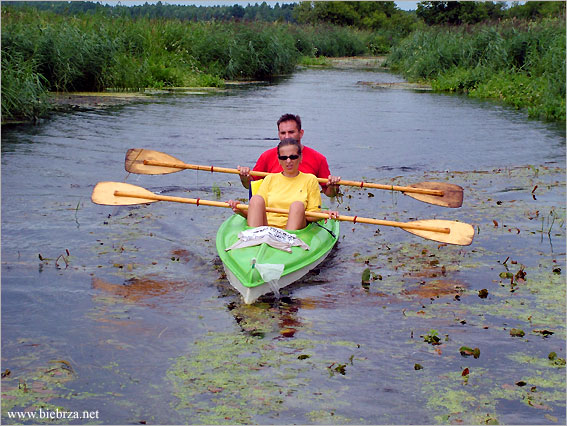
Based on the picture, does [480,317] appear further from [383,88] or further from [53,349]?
[383,88]

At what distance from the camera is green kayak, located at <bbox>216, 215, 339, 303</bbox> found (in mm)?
5793

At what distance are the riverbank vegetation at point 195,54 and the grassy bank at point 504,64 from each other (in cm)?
3

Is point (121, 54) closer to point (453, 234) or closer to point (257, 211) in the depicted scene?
point (257, 211)

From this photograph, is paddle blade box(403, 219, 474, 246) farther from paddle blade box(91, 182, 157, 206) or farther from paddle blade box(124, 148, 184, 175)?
paddle blade box(124, 148, 184, 175)

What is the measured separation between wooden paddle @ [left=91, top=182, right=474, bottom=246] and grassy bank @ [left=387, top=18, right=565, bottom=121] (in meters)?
10.1

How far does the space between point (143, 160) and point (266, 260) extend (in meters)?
3.02

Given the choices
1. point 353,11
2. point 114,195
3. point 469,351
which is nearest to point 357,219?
point 469,351

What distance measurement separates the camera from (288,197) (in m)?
6.77

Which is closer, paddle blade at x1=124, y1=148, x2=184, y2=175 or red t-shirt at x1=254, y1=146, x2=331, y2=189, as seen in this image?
red t-shirt at x1=254, y1=146, x2=331, y2=189

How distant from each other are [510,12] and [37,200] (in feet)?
127

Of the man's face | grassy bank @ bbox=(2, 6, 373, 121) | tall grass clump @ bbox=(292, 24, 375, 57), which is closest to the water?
the man's face

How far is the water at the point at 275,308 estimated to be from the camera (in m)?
4.29

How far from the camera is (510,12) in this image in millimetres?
42656

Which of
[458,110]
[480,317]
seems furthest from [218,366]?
[458,110]
